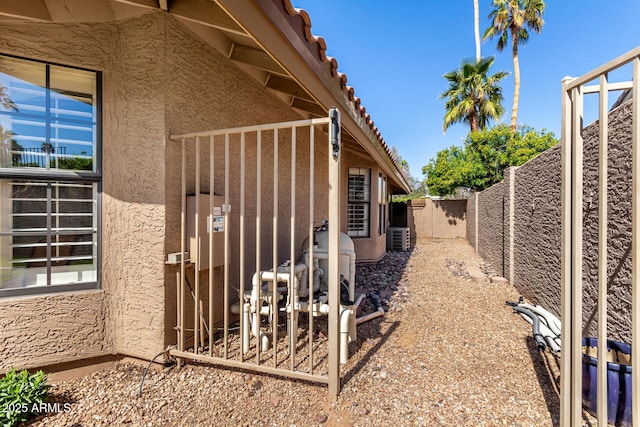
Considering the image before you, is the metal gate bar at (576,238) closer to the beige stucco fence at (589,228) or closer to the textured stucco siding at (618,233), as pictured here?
the beige stucco fence at (589,228)

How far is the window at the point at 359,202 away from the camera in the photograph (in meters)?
8.72

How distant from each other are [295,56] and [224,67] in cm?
154

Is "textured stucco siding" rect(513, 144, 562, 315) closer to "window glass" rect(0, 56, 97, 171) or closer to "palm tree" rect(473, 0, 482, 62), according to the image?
"window glass" rect(0, 56, 97, 171)

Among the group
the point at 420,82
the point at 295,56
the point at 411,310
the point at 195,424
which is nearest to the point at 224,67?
the point at 295,56

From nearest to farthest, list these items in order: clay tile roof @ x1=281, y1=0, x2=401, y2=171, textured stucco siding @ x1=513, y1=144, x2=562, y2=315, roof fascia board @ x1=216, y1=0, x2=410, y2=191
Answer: roof fascia board @ x1=216, y1=0, x2=410, y2=191 → clay tile roof @ x1=281, y1=0, x2=401, y2=171 → textured stucco siding @ x1=513, y1=144, x2=562, y2=315

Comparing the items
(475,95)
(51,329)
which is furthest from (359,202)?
(475,95)

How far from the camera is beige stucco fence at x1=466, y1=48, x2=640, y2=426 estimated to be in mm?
1640

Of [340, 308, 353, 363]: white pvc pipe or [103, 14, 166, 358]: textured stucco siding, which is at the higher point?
[103, 14, 166, 358]: textured stucco siding

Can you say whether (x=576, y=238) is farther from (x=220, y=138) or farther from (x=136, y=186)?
(x=136, y=186)

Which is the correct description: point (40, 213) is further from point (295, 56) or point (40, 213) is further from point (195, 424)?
point (295, 56)

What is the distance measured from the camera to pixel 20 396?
91.0 inches

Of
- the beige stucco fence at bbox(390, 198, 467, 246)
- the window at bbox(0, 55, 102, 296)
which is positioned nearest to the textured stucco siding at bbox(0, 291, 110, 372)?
the window at bbox(0, 55, 102, 296)

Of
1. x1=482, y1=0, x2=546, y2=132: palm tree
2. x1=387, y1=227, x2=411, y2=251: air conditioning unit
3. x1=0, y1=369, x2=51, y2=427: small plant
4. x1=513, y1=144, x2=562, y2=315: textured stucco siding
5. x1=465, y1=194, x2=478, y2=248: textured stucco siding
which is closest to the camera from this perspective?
x1=0, y1=369, x2=51, y2=427: small plant

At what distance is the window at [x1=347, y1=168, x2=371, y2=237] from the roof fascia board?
4748 millimetres
